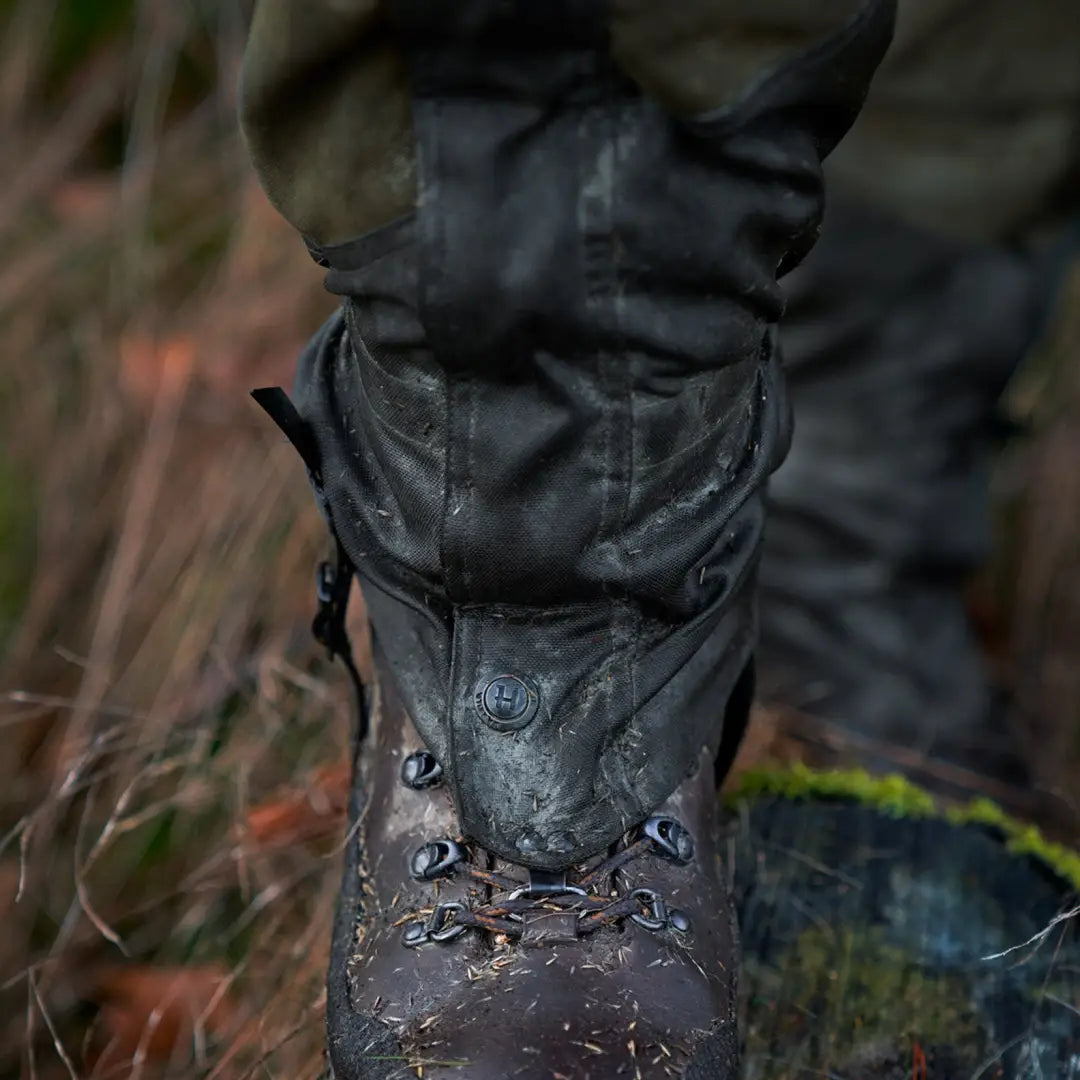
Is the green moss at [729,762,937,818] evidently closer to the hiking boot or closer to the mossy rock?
the mossy rock

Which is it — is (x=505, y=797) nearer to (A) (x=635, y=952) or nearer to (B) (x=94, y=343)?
(A) (x=635, y=952)

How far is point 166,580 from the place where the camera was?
7.52 ft

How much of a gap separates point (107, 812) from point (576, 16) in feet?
4.97

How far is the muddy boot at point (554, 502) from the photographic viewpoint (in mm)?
1002

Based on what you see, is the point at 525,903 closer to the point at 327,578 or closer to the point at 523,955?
the point at 523,955

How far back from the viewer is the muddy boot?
100 centimetres

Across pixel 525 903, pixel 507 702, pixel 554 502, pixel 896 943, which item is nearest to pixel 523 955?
pixel 525 903

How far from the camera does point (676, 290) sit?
3.50 feet

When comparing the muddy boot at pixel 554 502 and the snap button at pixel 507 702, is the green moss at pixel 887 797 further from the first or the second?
the snap button at pixel 507 702

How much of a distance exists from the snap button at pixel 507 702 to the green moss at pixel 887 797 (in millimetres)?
641

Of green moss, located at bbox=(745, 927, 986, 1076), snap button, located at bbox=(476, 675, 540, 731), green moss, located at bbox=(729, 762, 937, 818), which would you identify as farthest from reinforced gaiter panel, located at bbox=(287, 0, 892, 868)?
green moss, located at bbox=(729, 762, 937, 818)

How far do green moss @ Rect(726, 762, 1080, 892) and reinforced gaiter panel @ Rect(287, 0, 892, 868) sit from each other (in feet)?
1.57

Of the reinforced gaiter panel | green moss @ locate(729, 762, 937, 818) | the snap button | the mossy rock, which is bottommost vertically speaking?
the mossy rock

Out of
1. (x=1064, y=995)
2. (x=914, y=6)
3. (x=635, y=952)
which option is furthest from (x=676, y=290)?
(x=914, y=6)
